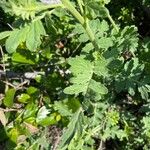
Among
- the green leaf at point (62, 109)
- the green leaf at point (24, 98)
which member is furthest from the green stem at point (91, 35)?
the green leaf at point (24, 98)

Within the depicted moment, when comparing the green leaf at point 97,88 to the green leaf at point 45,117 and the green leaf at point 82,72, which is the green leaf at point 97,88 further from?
the green leaf at point 45,117

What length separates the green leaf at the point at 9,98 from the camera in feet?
9.46

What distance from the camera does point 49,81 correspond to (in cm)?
298

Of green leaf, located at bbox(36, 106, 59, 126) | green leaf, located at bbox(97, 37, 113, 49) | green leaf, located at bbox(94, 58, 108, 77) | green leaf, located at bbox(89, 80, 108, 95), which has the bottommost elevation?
green leaf, located at bbox(36, 106, 59, 126)

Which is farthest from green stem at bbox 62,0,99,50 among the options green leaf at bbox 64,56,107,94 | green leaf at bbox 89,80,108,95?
green leaf at bbox 89,80,108,95

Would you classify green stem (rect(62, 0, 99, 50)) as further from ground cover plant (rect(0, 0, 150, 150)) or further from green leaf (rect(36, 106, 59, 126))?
green leaf (rect(36, 106, 59, 126))

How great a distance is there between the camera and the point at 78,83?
2104 mm

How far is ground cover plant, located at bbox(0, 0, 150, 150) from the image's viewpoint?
2203 mm

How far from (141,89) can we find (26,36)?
2.66 ft

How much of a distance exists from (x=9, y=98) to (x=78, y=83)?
3.06 ft

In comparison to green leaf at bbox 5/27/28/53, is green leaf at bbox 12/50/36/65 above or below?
below

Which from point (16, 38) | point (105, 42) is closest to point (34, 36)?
point (16, 38)

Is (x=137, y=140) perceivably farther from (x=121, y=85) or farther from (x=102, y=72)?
(x=102, y=72)

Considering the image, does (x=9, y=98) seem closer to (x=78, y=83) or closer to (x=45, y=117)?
(x=45, y=117)
